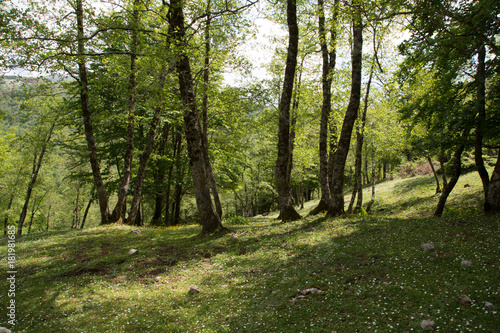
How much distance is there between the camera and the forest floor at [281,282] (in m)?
4.99

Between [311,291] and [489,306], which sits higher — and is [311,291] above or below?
below

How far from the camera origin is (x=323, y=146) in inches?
Answer: 635

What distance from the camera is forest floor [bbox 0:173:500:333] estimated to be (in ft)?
16.4

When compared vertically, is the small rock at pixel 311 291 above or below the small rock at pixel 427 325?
below

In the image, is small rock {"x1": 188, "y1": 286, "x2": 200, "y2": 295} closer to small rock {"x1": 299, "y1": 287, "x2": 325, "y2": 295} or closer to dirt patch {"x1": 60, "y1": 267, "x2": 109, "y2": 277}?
small rock {"x1": 299, "y1": 287, "x2": 325, "y2": 295}

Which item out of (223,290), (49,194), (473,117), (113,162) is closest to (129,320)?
(223,290)

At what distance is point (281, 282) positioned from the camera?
7.07 metres

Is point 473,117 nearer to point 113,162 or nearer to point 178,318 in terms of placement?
point 178,318

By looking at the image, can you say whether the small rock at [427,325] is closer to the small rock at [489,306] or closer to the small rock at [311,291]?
the small rock at [489,306]

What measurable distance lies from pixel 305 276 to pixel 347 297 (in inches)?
61.7

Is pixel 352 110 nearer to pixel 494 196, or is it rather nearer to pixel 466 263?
pixel 494 196

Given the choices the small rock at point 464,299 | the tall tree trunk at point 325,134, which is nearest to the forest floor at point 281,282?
the small rock at point 464,299

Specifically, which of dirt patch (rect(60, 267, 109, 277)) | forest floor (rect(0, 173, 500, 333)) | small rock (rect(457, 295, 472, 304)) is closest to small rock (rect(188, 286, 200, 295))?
forest floor (rect(0, 173, 500, 333))

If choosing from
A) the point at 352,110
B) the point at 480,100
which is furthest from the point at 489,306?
the point at 352,110
